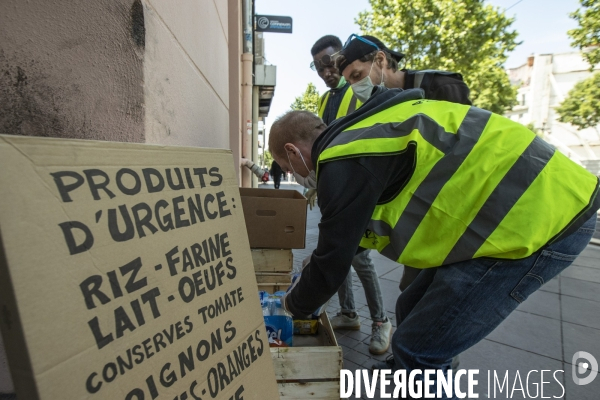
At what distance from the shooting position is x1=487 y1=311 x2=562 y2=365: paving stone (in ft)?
8.28

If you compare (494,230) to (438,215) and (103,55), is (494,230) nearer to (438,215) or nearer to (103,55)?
(438,215)

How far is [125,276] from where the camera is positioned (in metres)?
0.73

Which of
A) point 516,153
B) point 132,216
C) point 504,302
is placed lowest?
point 504,302

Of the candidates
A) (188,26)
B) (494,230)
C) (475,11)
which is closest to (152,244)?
(494,230)

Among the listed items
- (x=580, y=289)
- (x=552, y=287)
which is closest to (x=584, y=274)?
(x=580, y=289)

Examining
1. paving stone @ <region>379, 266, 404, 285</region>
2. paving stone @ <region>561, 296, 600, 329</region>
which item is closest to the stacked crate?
paving stone @ <region>379, 266, 404, 285</region>

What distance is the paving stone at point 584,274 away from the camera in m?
4.17

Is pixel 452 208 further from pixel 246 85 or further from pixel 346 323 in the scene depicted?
pixel 246 85

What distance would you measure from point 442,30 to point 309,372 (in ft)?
46.1

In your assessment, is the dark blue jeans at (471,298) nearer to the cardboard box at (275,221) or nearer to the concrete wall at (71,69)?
the cardboard box at (275,221)

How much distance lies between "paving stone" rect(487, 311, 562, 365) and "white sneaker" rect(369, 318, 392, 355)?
2.51 feet

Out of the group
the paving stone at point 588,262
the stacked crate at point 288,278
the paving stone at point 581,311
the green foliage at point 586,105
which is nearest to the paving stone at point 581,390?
the paving stone at point 581,311

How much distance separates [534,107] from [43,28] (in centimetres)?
4564

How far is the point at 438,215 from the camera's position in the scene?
3.86 feet
